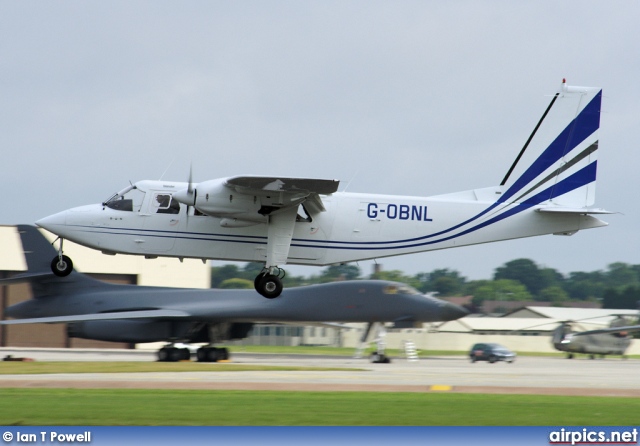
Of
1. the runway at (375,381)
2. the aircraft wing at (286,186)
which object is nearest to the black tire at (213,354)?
the runway at (375,381)

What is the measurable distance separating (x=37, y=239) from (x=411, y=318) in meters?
16.2

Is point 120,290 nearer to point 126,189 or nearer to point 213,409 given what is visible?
point 126,189

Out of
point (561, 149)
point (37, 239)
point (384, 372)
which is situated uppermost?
point (561, 149)

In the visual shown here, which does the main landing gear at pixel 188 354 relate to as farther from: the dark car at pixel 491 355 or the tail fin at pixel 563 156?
the tail fin at pixel 563 156

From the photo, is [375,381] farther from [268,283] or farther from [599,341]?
[599,341]

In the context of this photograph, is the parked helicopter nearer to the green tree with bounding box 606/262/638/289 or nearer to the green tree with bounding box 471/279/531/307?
the green tree with bounding box 471/279/531/307

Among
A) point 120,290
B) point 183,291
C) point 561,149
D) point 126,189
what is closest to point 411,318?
point 183,291

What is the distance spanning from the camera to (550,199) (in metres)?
21.7

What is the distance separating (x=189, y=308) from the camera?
36719mm

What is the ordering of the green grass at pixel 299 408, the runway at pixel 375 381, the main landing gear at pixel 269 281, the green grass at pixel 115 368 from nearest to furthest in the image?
the green grass at pixel 299 408
the main landing gear at pixel 269 281
the runway at pixel 375 381
the green grass at pixel 115 368

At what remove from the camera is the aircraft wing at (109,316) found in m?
35.4

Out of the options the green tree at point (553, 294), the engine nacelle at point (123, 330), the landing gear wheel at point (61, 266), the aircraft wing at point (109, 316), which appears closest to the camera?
the landing gear wheel at point (61, 266)

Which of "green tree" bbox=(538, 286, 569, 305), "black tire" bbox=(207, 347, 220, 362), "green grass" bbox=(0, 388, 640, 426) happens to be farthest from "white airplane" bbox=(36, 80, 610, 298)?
"green tree" bbox=(538, 286, 569, 305)

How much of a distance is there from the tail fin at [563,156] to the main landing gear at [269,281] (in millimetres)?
5868
